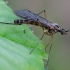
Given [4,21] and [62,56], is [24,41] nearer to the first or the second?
[4,21]

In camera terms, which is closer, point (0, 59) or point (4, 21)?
point (0, 59)

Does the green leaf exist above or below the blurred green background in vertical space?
above

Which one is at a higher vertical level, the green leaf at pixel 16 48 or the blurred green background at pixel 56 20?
the green leaf at pixel 16 48

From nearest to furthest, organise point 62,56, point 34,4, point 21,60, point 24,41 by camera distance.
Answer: point 21,60 < point 24,41 < point 62,56 < point 34,4

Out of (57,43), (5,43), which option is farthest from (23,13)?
(57,43)

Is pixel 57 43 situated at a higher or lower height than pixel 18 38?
lower
